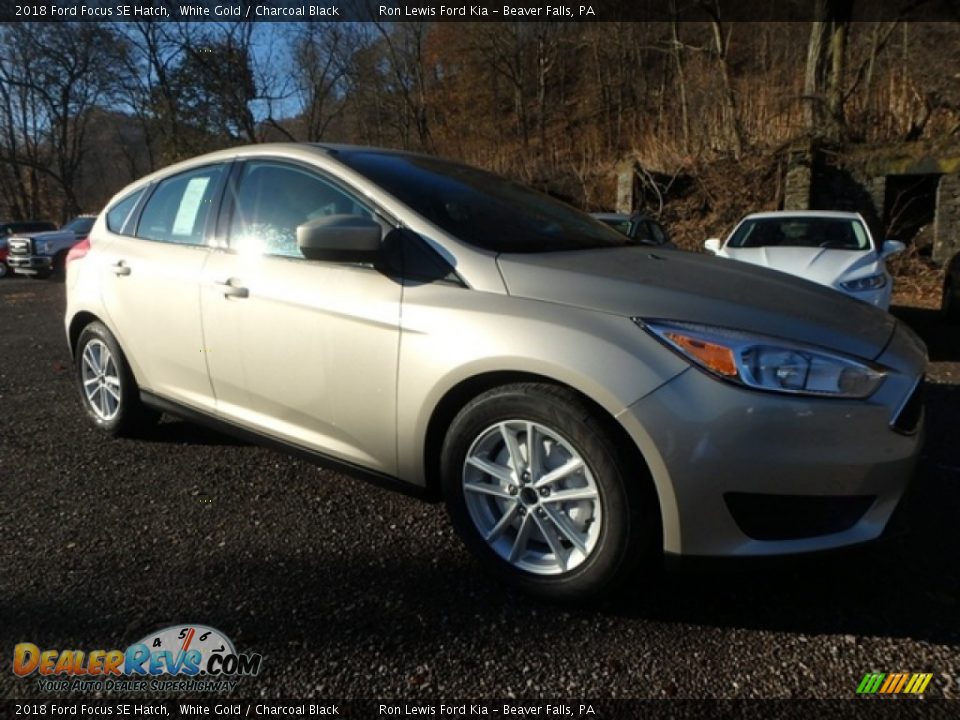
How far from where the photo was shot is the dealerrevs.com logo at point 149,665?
5.73 feet

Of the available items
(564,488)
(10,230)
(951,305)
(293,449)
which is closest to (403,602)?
(564,488)

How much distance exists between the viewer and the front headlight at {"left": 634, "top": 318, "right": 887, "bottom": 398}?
1775 mm

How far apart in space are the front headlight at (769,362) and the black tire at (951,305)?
23.4ft

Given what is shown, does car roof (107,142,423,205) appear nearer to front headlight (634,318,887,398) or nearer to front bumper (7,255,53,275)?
front headlight (634,318,887,398)

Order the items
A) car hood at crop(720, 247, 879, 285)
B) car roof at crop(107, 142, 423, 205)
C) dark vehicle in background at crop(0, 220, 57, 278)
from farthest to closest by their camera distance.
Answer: dark vehicle in background at crop(0, 220, 57, 278) < car hood at crop(720, 247, 879, 285) < car roof at crop(107, 142, 423, 205)

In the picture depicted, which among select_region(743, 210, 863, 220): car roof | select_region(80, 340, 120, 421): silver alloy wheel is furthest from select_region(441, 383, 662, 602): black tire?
select_region(743, 210, 863, 220): car roof

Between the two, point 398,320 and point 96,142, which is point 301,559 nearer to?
point 398,320

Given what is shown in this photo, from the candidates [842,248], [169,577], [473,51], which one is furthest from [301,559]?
[473,51]

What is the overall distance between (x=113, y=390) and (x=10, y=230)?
2066 cm

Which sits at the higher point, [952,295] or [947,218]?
[947,218]

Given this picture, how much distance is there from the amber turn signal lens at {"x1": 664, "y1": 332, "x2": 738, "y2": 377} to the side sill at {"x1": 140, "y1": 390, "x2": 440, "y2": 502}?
43.0 inches

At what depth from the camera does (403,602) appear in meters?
2.10

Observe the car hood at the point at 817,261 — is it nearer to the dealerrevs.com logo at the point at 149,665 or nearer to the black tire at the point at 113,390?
the black tire at the point at 113,390

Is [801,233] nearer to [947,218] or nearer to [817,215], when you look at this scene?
[817,215]
